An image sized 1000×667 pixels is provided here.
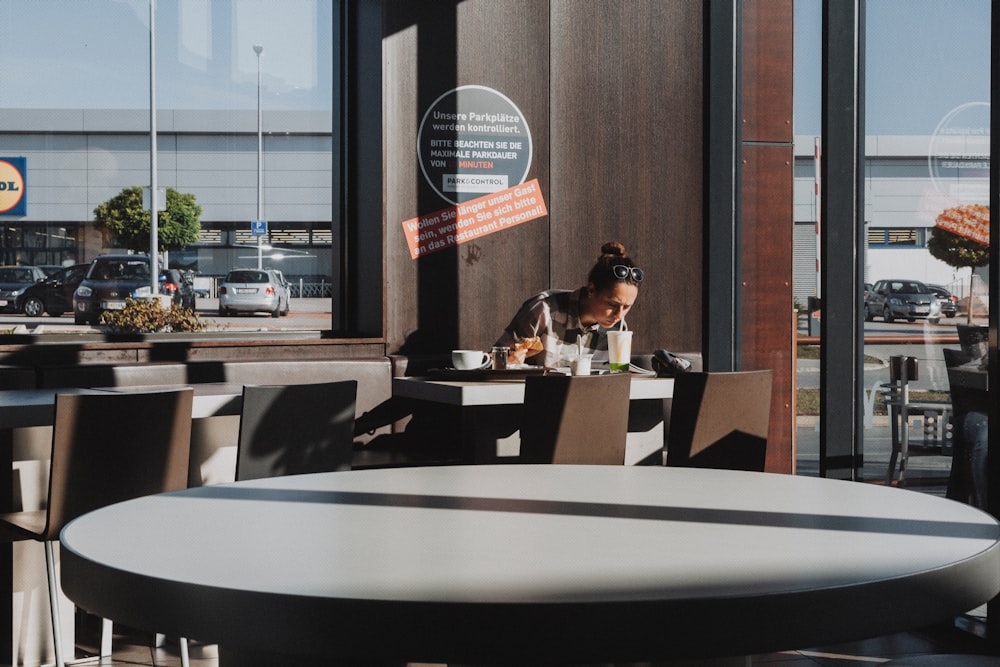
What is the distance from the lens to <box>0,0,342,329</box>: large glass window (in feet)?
17.4

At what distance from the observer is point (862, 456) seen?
4715mm

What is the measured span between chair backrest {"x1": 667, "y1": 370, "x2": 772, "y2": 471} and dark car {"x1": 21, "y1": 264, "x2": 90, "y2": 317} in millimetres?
3344

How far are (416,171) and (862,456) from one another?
259 cm

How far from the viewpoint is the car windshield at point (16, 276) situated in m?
5.24

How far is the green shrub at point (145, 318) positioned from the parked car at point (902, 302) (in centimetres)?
327

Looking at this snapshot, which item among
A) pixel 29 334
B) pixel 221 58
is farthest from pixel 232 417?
pixel 221 58

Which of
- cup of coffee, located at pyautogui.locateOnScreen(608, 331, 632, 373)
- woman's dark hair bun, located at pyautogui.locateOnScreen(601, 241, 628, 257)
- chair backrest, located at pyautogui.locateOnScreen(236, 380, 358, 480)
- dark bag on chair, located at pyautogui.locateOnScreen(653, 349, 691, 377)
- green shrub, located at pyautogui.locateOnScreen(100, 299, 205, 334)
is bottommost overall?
chair backrest, located at pyautogui.locateOnScreen(236, 380, 358, 480)

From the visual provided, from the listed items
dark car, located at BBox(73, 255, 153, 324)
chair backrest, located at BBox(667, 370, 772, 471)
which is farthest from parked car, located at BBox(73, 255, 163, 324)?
chair backrest, located at BBox(667, 370, 772, 471)

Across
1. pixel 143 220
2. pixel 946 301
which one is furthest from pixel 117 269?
pixel 946 301

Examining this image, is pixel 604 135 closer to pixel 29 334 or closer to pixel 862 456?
pixel 862 456

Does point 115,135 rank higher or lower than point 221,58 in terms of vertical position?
lower

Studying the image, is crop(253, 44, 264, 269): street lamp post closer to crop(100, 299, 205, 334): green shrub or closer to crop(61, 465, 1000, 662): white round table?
crop(100, 299, 205, 334): green shrub

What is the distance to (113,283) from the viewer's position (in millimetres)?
5426

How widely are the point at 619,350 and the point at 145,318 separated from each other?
2.40 m
